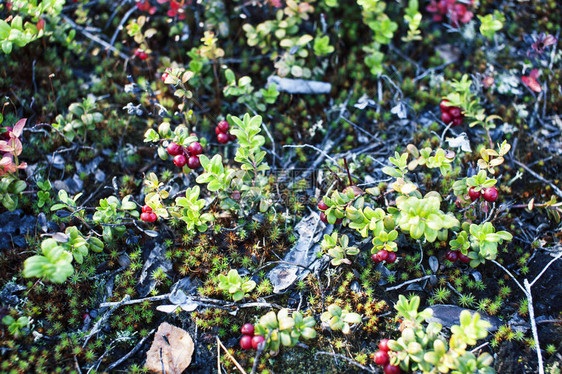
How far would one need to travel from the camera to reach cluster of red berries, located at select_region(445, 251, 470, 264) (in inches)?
166

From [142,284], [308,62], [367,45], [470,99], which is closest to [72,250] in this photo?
[142,284]

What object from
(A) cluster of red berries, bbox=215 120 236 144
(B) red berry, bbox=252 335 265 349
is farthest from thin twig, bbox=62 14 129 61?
(B) red berry, bbox=252 335 265 349

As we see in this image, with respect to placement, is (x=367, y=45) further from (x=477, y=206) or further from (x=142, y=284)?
(x=142, y=284)

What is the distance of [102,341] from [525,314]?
4097 millimetres

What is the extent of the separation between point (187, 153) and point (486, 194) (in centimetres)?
313

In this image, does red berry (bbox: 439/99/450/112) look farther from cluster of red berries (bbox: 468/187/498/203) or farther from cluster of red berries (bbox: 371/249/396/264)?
cluster of red berries (bbox: 371/249/396/264)

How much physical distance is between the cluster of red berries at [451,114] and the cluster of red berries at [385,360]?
9.60 feet

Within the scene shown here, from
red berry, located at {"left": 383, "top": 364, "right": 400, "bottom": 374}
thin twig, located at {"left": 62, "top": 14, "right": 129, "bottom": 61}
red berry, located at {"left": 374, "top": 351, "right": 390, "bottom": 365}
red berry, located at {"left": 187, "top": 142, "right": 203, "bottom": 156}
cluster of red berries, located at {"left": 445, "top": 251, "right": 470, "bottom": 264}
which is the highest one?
thin twig, located at {"left": 62, "top": 14, "right": 129, "bottom": 61}

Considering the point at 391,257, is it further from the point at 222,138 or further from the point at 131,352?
the point at 131,352

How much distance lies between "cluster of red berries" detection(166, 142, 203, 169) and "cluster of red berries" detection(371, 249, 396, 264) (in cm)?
213

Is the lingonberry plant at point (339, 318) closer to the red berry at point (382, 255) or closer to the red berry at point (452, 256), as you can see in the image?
the red berry at point (382, 255)

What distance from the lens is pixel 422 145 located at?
5172 mm

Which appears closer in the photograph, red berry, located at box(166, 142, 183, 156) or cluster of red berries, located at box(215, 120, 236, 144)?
red berry, located at box(166, 142, 183, 156)

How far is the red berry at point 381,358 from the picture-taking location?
142 inches
